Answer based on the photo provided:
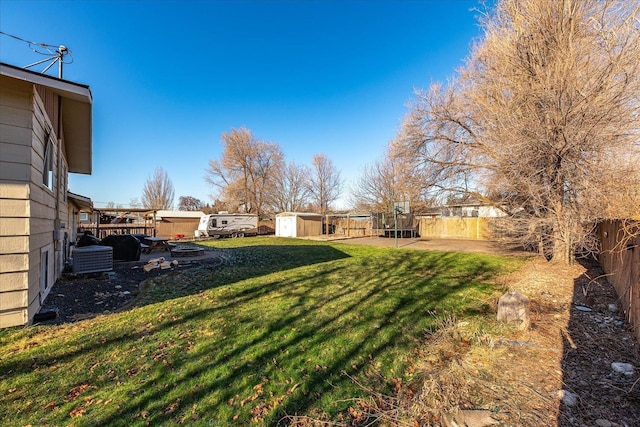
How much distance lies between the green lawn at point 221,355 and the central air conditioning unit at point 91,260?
2.06 m

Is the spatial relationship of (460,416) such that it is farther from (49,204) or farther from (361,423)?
(49,204)

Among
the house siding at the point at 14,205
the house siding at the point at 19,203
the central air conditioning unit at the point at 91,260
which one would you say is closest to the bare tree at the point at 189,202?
the central air conditioning unit at the point at 91,260

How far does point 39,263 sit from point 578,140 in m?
11.2

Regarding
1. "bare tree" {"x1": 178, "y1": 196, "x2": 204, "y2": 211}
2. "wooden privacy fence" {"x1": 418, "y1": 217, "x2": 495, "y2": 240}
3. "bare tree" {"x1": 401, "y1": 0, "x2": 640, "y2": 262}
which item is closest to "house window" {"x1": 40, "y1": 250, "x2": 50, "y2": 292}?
"bare tree" {"x1": 401, "y1": 0, "x2": 640, "y2": 262}

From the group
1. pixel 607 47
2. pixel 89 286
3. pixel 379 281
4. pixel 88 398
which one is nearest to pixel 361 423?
pixel 88 398

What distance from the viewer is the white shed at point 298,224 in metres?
25.1

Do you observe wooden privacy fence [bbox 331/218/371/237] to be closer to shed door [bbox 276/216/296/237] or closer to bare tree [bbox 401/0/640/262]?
shed door [bbox 276/216/296/237]

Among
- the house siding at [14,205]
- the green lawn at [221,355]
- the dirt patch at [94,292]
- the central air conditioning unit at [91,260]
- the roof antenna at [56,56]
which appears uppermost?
the roof antenna at [56,56]

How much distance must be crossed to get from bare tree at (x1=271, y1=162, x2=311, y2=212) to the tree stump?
113 feet

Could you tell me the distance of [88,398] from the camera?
2561 mm

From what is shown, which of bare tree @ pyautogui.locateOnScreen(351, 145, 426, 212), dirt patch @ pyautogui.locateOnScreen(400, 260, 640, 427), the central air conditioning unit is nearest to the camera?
dirt patch @ pyautogui.locateOnScreen(400, 260, 640, 427)

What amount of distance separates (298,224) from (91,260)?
60.2 feet

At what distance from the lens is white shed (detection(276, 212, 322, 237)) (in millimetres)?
25094

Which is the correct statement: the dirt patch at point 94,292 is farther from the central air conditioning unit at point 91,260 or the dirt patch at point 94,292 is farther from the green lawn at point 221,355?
the green lawn at point 221,355
